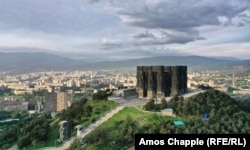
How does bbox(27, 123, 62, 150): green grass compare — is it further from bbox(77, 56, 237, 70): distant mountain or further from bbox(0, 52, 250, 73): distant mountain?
bbox(77, 56, 237, 70): distant mountain

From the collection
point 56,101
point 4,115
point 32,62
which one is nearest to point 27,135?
point 4,115

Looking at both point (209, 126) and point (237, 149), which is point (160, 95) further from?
point (237, 149)

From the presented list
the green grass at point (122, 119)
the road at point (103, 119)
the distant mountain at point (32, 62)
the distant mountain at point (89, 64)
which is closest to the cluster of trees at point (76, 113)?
the road at point (103, 119)

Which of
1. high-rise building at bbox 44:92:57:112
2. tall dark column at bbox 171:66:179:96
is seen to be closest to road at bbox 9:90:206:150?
tall dark column at bbox 171:66:179:96

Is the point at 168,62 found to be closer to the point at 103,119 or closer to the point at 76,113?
the point at 76,113

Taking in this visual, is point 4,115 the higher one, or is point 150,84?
point 150,84

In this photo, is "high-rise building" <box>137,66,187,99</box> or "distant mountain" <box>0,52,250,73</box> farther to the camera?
"distant mountain" <box>0,52,250,73</box>

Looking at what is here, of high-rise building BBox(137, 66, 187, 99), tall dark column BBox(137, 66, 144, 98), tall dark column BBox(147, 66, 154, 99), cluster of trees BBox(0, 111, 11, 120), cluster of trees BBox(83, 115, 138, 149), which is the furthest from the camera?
cluster of trees BBox(0, 111, 11, 120)
